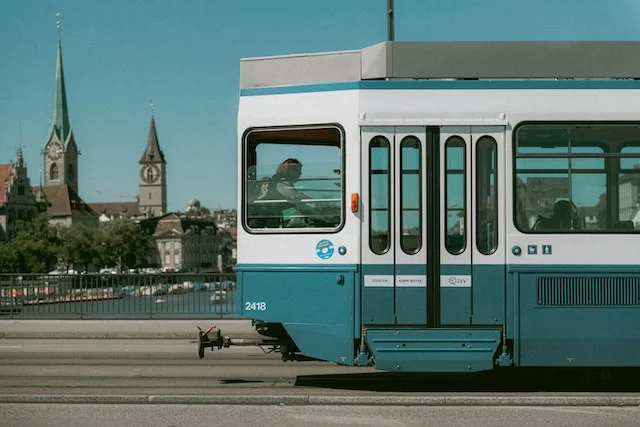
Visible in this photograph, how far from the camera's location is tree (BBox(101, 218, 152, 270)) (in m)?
161

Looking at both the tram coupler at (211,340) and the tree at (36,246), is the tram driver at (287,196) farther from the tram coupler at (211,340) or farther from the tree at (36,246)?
the tree at (36,246)

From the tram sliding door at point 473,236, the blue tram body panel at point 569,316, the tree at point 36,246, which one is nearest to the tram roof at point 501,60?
the tram sliding door at point 473,236

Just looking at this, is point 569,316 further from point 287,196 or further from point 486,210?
point 287,196

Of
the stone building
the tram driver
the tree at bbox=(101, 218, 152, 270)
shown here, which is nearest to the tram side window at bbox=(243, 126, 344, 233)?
the tram driver

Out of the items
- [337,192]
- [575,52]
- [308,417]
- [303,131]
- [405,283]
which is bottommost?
[308,417]

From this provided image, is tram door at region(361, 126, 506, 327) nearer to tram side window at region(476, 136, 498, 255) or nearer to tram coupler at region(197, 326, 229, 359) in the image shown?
tram side window at region(476, 136, 498, 255)

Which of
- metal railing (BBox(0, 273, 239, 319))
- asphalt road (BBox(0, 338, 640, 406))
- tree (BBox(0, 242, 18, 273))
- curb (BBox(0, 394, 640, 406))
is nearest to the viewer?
curb (BBox(0, 394, 640, 406))

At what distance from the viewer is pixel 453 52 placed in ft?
34.6

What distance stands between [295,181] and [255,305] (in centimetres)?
137

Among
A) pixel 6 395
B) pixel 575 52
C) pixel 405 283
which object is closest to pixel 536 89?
pixel 575 52

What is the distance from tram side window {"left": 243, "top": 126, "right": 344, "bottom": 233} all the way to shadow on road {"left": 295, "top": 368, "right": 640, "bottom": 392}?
195cm

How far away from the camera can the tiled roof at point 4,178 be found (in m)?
179

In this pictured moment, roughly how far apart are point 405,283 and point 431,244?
18.7 inches

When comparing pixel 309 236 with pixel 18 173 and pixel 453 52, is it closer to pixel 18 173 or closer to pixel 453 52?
pixel 453 52
